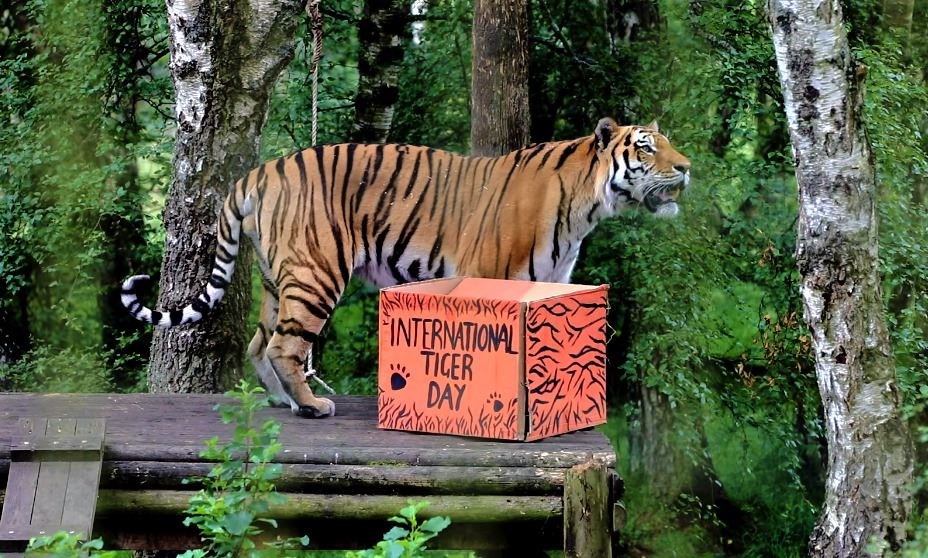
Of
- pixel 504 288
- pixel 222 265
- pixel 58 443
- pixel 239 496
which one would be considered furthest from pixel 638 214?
pixel 239 496

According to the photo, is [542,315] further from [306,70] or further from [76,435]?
[306,70]

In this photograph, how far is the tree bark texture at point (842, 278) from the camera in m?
4.75

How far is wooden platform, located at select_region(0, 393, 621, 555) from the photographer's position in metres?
4.02

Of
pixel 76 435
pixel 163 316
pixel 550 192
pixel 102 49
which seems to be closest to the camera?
pixel 76 435

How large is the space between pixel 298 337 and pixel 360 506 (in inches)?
37.3

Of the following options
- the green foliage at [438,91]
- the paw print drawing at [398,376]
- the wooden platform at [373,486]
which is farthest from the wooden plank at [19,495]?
the green foliage at [438,91]

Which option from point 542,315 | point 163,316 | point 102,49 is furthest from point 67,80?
point 542,315

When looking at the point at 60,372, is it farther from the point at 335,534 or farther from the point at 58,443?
the point at 335,534

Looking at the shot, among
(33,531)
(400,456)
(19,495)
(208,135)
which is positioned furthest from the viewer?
(208,135)

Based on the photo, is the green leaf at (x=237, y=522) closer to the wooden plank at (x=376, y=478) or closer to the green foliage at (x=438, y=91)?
the wooden plank at (x=376, y=478)

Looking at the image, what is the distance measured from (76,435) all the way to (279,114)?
11.6ft

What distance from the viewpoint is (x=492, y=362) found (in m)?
4.17

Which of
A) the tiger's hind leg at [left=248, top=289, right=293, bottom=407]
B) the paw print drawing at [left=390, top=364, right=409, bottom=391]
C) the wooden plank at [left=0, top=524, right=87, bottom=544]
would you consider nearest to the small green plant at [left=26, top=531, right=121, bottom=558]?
the wooden plank at [left=0, top=524, right=87, bottom=544]

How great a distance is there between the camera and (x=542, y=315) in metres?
4.14
